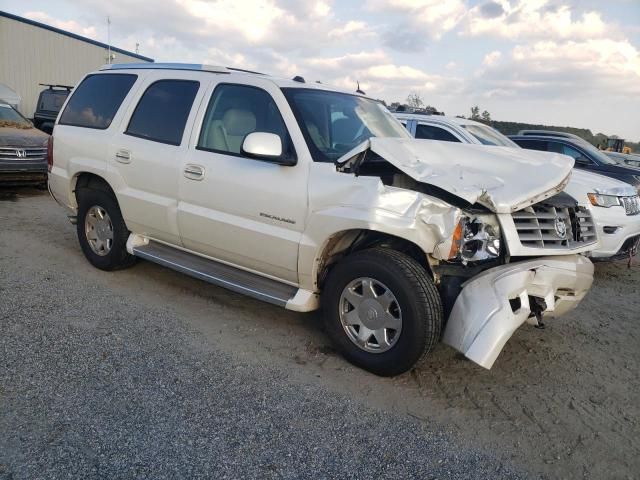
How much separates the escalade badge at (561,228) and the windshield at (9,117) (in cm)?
1021

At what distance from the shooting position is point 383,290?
3.37 meters

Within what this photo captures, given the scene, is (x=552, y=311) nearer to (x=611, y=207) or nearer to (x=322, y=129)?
(x=322, y=129)

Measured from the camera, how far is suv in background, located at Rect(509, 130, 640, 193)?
8867 millimetres

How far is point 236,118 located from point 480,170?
1.95 meters

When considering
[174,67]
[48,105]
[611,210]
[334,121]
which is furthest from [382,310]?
[48,105]

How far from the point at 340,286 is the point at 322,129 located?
1.25m

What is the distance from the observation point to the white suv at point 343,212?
3156 mm

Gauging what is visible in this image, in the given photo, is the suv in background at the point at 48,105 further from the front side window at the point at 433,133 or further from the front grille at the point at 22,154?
the front side window at the point at 433,133

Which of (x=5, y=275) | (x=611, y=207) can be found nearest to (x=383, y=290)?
(x=5, y=275)

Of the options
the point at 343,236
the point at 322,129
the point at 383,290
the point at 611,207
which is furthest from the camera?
the point at 611,207

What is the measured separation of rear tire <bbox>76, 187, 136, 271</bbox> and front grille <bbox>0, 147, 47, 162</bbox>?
488 centimetres

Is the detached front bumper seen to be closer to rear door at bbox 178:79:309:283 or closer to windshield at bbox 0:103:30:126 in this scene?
rear door at bbox 178:79:309:283

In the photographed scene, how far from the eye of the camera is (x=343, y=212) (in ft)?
11.1

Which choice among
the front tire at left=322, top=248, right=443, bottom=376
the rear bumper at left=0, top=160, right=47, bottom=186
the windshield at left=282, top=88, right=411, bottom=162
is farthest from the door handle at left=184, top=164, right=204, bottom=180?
the rear bumper at left=0, top=160, right=47, bottom=186
